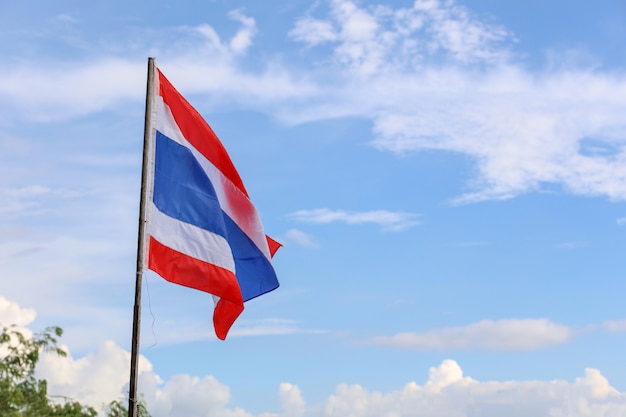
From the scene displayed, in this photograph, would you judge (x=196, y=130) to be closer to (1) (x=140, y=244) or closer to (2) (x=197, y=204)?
(2) (x=197, y=204)

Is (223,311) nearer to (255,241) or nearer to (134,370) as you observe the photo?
(255,241)

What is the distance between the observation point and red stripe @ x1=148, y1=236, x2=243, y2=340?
45.3 ft

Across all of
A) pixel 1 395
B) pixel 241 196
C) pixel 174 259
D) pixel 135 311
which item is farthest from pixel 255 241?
pixel 1 395

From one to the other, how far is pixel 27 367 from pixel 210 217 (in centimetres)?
1794

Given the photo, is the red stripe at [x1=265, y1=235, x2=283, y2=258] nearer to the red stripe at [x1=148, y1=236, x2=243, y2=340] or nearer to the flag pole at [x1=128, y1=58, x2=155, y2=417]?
the red stripe at [x1=148, y1=236, x2=243, y2=340]

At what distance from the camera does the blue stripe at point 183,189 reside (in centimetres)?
1413

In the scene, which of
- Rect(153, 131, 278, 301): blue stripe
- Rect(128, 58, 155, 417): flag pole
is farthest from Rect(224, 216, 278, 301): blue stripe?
Rect(128, 58, 155, 417): flag pole

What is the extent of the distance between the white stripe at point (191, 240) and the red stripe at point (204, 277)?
0.27 ft

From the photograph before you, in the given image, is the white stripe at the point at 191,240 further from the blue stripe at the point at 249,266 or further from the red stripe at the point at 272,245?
the red stripe at the point at 272,245

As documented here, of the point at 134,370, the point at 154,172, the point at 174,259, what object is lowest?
the point at 134,370

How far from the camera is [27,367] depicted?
3028cm

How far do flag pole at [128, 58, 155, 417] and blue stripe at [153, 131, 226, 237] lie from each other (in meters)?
0.26

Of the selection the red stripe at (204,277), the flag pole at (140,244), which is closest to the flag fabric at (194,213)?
the red stripe at (204,277)

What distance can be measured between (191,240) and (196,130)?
6.26 ft
